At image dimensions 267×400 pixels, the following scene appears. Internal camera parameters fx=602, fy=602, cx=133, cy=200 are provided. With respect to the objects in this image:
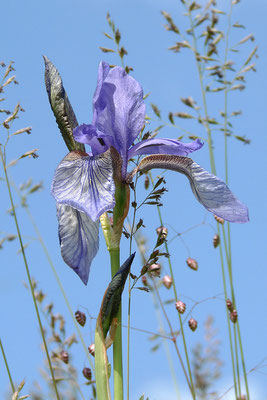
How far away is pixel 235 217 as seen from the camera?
1735mm

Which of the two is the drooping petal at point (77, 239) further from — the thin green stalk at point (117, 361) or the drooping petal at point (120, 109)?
the drooping petal at point (120, 109)

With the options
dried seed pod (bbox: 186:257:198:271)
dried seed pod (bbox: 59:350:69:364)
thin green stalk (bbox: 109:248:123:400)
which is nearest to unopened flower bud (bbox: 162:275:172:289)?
dried seed pod (bbox: 186:257:198:271)

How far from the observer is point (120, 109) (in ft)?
5.63

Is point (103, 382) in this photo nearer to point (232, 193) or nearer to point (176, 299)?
point (232, 193)

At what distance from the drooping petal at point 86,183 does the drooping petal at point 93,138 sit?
0.03 meters

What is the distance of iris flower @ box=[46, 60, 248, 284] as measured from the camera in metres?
1.54

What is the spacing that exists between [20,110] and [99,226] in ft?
3.10

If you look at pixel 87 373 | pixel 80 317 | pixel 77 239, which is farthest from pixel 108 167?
pixel 87 373

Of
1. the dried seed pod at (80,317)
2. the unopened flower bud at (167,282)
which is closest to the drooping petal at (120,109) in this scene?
the dried seed pod at (80,317)

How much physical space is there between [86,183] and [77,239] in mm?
148

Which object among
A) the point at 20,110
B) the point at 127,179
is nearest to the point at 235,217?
the point at 127,179

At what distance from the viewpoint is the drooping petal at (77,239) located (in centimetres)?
153

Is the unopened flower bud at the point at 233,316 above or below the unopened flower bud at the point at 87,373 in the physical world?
above

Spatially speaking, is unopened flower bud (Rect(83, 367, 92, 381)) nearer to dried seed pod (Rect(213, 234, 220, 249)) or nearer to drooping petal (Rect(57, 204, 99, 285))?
dried seed pod (Rect(213, 234, 220, 249))
